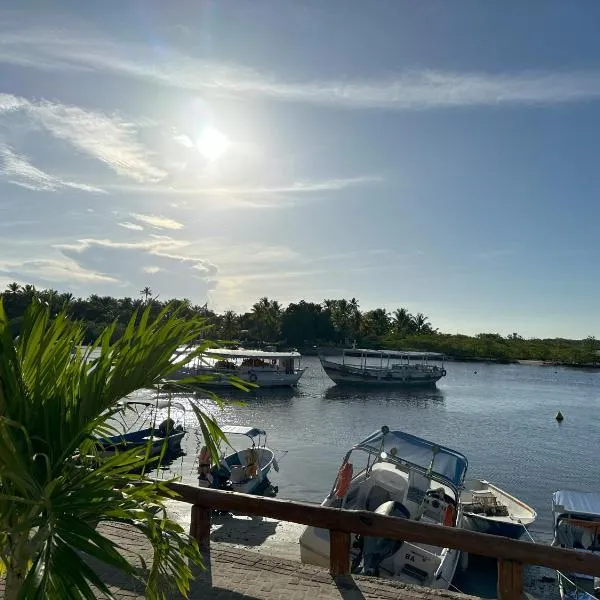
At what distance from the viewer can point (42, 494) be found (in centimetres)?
259

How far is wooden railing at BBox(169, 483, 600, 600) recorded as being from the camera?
5073 millimetres

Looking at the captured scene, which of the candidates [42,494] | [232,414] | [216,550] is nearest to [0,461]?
[42,494]

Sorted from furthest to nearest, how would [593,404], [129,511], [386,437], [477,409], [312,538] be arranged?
[593,404], [477,409], [386,437], [312,538], [129,511]

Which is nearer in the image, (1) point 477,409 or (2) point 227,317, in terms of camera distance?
(1) point 477,409

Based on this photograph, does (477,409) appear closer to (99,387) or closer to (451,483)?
(451,483)

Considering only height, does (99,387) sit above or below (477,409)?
above

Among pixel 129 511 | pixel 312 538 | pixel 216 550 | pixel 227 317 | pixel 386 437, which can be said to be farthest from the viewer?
pixel 227 317

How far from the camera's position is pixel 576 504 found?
14.7 m

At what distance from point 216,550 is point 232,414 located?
38.3 metres

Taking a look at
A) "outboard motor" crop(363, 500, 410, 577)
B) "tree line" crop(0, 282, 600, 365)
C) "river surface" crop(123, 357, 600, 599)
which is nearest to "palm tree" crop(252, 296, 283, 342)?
"tree line" crop(0, 282, 600, 365)

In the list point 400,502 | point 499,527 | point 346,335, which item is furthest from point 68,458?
point 346,335

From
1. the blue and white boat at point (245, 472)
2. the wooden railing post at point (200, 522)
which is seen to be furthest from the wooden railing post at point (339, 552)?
the blue and white boat at point (245, 472)

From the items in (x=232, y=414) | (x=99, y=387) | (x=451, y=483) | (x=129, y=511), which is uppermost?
(x=99, y=387)

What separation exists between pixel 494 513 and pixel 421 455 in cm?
483
